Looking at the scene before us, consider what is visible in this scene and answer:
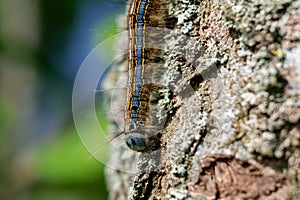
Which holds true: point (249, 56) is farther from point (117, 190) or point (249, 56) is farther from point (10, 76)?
point (10, 76)

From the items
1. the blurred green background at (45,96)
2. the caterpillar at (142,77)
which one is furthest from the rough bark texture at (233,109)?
the blurred green background at (45,96)

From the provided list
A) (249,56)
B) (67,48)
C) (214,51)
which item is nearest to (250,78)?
(249,56)

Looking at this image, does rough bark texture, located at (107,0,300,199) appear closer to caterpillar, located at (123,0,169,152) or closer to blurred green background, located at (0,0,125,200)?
caterpillar, located at (123,0,169,152)

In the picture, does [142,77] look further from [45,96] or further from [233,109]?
[45,96]

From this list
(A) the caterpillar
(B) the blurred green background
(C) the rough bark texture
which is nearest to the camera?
(C) the rough bark texture

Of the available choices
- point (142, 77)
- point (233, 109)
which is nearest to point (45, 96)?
point (142, 77)

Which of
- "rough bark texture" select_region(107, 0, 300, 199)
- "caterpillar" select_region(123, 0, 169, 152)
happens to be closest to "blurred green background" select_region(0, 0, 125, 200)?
"caterpillar" select_region(123, 0, 169, 152)

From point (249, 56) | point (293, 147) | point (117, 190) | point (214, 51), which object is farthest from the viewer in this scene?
point (117, 190)
